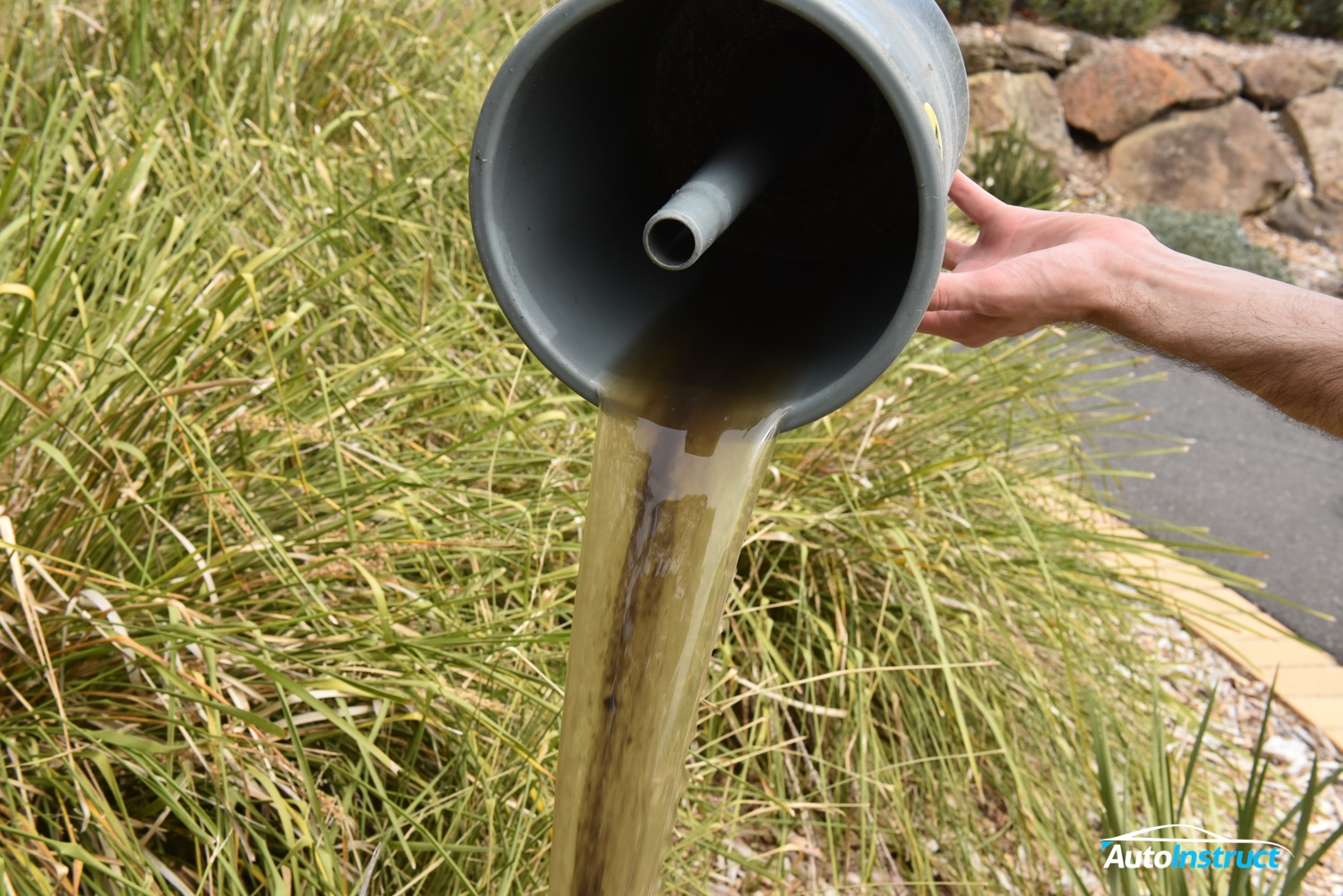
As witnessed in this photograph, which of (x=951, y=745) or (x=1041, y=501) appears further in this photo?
(x=1041, y=501)

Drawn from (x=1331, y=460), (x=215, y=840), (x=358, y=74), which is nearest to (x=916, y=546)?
(x=215, y=840)

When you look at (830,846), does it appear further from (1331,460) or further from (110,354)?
(1331,460)

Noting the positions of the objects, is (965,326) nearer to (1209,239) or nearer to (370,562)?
(370,562)

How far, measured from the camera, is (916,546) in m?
2.41

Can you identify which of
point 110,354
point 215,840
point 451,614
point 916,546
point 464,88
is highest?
point 464,88

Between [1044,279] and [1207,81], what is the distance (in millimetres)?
8912

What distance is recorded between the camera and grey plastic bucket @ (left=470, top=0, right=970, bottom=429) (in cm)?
111

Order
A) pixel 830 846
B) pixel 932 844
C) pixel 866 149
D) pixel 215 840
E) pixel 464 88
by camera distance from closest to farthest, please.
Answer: pixel 215 840, pixel 866 149, pixel 830 846, pixel 932 844, pixel 464 88

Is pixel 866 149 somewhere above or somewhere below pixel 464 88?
below

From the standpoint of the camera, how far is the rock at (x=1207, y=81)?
357 inches

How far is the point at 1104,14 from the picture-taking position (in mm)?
9719

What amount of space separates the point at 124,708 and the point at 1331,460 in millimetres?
5145

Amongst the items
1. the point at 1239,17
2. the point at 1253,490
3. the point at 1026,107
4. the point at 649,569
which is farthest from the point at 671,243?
the point at 1239,17

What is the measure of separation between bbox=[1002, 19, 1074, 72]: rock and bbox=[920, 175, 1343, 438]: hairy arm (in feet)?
25.8
